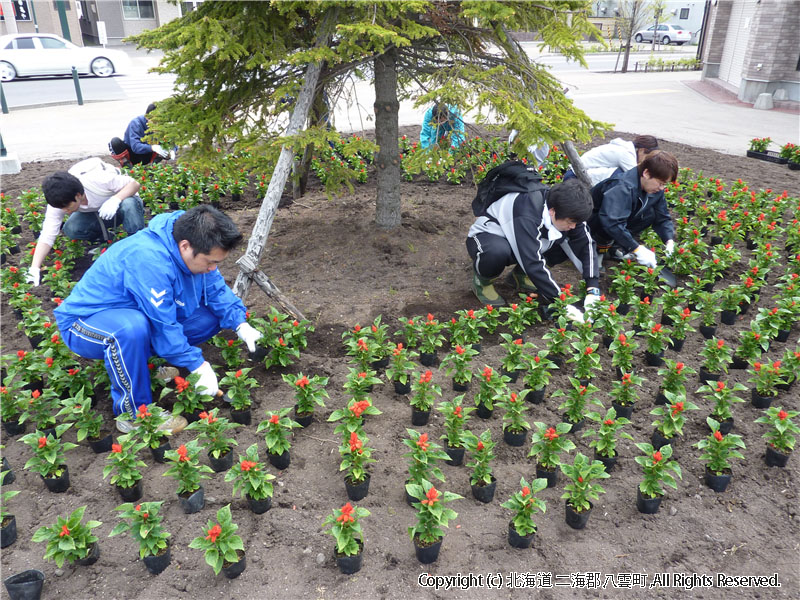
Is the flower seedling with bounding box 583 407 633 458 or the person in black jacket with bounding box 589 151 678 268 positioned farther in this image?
the person in black jacket with bounding box 589 151 678 268

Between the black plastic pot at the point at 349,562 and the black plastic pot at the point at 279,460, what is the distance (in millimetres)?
722

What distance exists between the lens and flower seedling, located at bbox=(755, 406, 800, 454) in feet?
10.4

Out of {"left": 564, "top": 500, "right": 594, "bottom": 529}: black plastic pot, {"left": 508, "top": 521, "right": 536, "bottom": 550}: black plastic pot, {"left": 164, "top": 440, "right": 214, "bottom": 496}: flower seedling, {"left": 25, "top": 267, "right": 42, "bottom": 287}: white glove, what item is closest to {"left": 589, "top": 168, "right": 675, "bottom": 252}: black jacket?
{"left": 564, "top": 500, "right": 594, "bottom": 529}: black plastic pot

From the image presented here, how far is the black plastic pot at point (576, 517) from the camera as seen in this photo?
2.87 m

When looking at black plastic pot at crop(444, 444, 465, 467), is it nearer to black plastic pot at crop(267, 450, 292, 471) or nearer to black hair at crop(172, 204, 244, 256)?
black plastic pot at crop(267, 450, 292, 471)

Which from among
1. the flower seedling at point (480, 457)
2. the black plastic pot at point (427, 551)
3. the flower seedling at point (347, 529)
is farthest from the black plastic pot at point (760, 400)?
the flower seedling at point (347, 529)

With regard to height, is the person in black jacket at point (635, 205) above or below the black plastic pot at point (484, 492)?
above

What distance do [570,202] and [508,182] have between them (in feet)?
2.37

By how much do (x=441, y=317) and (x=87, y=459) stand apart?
108 inches

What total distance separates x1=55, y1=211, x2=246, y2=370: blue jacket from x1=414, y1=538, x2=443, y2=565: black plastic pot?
5.83 ft

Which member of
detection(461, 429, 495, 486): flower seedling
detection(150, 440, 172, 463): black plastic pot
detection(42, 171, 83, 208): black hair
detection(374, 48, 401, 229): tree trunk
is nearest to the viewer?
detection(461, 429, 495, 486): flower seedling

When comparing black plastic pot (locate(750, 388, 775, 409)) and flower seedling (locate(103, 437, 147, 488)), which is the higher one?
flower seedling (locate(103, 437, 147, 488))

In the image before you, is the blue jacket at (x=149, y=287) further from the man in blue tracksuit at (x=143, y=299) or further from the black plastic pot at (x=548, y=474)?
the black plastic pot at (x=548, y=474)

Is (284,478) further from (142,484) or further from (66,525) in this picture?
(66,525)
